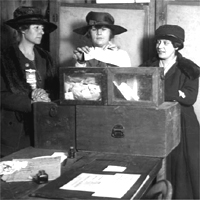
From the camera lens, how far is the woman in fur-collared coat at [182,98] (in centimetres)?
301

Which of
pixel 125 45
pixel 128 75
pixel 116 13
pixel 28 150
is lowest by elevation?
pixel 28 150

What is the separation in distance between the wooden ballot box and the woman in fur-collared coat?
59 centimetres

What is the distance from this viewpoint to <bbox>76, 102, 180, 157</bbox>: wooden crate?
2277mm

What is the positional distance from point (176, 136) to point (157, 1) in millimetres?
1355

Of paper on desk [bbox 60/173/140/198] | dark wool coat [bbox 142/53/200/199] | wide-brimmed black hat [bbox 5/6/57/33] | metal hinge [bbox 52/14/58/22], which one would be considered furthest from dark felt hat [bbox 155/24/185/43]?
paper on desk [bbox 60/173/140/198]

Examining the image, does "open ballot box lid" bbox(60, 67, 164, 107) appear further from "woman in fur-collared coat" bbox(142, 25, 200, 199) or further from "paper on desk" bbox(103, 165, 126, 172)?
"woman in fur-collared coat" bbox(142, 25, 200, 199)

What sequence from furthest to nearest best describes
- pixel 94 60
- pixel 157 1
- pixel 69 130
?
pixel 157 1, pixel 94 60, pixel 69 130

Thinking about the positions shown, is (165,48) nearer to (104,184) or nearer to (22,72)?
(22,72)

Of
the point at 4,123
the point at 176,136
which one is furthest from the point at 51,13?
the point at 176,136

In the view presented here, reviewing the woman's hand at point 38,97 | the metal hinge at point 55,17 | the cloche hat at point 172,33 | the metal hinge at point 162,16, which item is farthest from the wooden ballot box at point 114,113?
the metal hinge at point 55,17

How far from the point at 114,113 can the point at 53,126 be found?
1.41 ft

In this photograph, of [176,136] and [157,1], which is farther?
[157,1]

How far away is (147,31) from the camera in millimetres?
3434

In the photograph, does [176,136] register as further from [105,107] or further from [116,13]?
[116,13]
